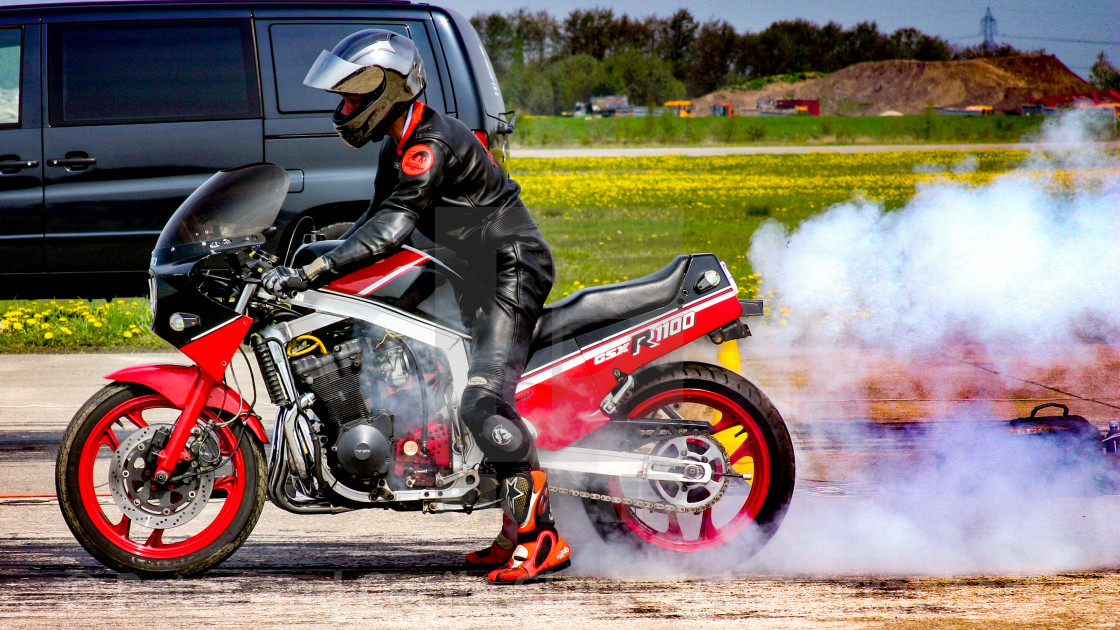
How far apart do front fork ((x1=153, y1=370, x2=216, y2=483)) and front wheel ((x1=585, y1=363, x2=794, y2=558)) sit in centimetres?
156

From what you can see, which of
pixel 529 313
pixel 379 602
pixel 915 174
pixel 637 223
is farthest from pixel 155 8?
pixel 915 174

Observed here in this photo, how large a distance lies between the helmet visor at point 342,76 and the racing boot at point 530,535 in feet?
5.09

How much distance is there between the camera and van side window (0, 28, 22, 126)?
6.59 m

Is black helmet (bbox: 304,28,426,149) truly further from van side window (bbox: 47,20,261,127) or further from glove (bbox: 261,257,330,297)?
van side window (bbox: 47,20,261,127)

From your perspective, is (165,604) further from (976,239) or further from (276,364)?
(976,239)

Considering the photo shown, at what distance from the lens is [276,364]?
13.0ft

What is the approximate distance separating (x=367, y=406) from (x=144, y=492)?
895mm

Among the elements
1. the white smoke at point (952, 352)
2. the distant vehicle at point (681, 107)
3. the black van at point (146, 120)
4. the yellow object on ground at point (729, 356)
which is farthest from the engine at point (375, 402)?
the distant vehicle at point (681, 107)

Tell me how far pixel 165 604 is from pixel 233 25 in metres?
4.20

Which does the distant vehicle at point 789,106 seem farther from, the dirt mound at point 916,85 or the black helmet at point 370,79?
the black helmet at point 370,79

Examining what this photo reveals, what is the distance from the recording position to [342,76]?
3.79 meters

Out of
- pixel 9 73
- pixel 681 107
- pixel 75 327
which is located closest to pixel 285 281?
pixel 9 73

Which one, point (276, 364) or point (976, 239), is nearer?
point (276, 364)

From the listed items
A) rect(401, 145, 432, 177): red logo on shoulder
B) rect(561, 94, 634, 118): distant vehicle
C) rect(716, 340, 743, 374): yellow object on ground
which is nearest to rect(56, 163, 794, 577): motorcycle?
rect(401, 145, 432, 177): red logo on shoulder
